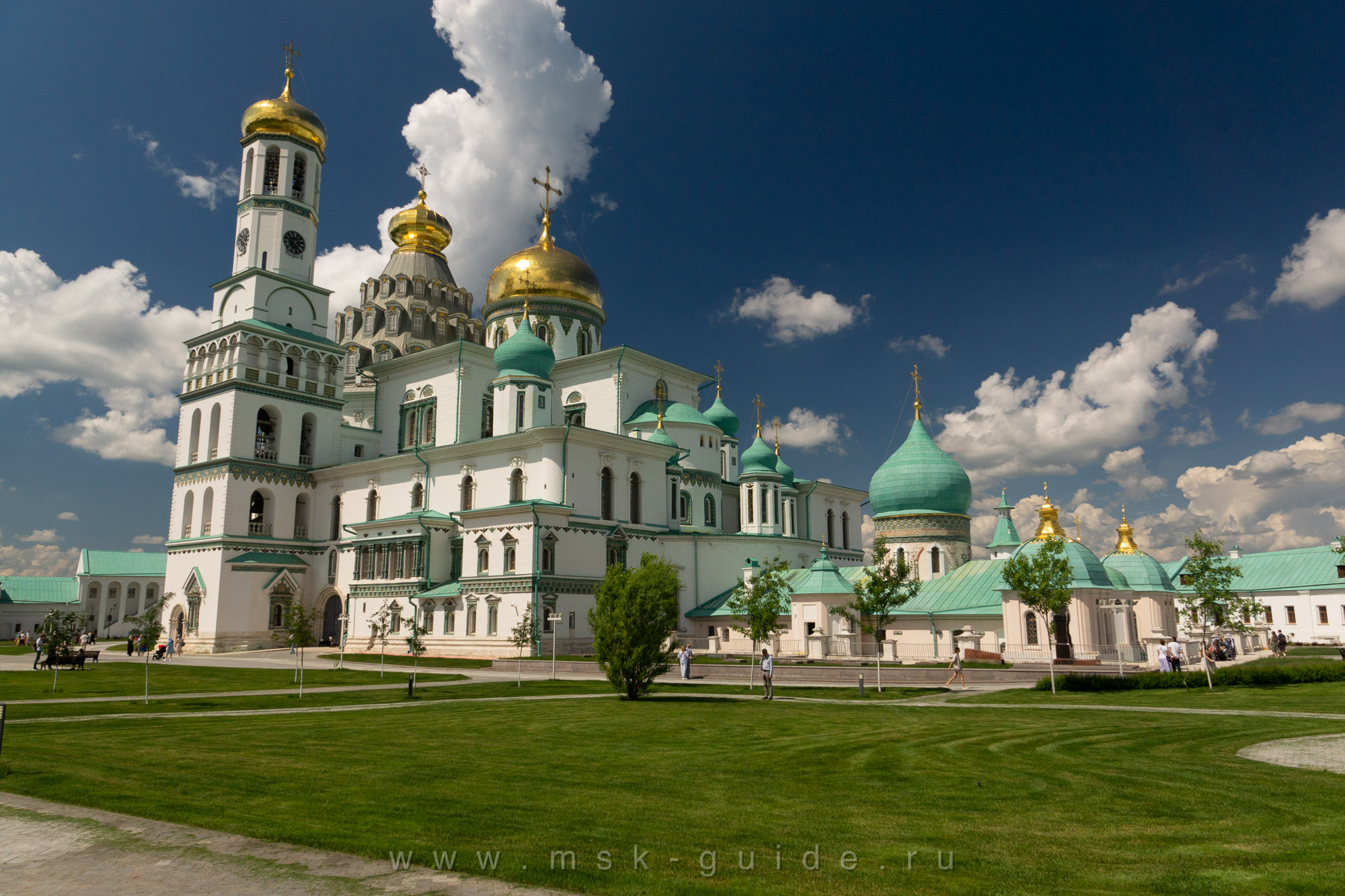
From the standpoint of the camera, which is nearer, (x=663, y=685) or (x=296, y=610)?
(x=663, y=685)

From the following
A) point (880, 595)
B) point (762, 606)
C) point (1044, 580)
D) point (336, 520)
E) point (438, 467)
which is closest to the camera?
point (1044, 580)

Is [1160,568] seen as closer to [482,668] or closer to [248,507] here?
[482,668]

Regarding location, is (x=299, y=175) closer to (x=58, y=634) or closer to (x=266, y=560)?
(x=266, y=560)

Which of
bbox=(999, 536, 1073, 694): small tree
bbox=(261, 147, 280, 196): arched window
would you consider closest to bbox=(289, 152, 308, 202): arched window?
bbox=(261, 147, 280, 196): arched window

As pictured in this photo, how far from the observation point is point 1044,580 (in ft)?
93.9

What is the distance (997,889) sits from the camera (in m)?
5.99

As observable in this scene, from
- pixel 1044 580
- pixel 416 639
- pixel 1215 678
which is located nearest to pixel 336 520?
pixel 416 639

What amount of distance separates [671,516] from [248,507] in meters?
23.8

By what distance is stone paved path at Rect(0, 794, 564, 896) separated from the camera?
233 inches

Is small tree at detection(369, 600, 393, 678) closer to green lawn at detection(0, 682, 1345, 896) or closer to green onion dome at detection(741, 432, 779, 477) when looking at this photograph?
green onion dome at detection(741, 432, 779, 477)

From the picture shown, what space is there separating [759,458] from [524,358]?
14.3 m

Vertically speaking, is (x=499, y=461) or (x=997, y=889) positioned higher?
(x=499, y=461)

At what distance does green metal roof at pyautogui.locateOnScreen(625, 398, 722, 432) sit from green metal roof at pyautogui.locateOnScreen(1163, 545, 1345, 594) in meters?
28.2

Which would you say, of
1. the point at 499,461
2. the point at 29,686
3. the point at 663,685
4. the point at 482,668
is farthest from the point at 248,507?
the point at 663,685
